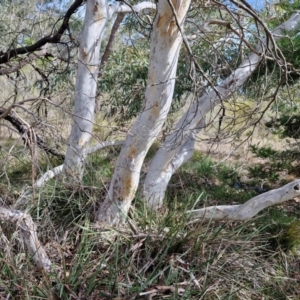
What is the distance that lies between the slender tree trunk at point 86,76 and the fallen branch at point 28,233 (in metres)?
1.27

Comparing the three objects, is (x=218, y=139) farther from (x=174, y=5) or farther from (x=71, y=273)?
(x=71, y=273)

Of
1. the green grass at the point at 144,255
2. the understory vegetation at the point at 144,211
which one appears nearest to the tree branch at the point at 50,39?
the understory vegetation at the point at 144,211

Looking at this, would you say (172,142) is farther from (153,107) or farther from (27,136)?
(27,136)

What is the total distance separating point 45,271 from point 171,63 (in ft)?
6.59

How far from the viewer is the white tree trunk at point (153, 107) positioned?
3045 millimetres

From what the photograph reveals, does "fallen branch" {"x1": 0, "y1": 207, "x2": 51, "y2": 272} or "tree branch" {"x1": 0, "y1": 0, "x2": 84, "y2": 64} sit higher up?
"tree branch" {"x1": 0, "y1": 0, "x2": 84, "y2": 64}

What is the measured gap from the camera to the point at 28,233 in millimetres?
2988

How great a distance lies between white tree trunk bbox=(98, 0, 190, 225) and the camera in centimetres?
304

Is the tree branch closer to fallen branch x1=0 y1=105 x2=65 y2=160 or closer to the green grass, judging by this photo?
fallen branch x1=0 y1=105 x2=65 y2=160

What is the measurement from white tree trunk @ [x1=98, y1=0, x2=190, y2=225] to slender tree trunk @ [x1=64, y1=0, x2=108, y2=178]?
2.36ft

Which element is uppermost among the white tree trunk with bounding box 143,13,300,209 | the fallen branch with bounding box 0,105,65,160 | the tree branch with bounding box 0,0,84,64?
the tree branch with bounding box 0,0,84,64

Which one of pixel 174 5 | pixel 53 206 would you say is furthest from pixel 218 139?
pixel 53 206

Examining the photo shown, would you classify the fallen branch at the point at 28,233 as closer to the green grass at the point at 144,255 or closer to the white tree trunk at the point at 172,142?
the green grass at the point at 144,255

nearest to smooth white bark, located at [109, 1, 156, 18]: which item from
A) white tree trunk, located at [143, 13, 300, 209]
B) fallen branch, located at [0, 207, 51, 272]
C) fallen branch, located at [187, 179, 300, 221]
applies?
white tree trunk, located at [143, 13, 300, 209]
